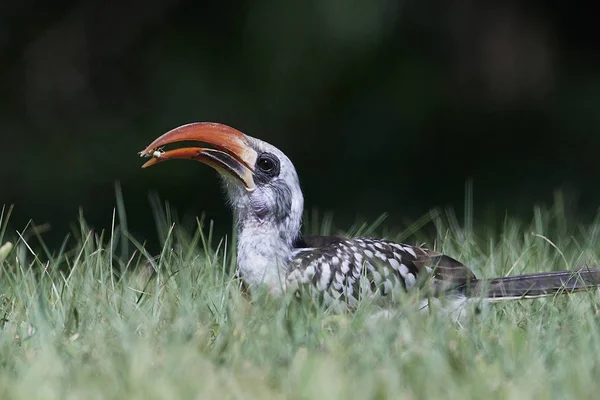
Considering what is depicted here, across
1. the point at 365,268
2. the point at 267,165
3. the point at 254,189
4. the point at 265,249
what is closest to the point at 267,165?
the point at 267,165

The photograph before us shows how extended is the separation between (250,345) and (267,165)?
130 centimetres

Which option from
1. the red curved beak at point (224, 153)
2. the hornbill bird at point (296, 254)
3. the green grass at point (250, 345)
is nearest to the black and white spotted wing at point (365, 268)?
the hornbill bird at point (296, 254)

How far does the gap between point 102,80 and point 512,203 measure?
4065 mm

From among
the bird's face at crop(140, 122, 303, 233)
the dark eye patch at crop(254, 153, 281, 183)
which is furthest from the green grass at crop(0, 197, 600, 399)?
the dark eye patch at crop(254, 153, 281, 183)

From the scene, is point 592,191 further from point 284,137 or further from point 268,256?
point 268,256

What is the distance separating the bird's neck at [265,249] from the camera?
4391 mm

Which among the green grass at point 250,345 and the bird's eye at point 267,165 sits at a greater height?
the bird's eye at point 267,165

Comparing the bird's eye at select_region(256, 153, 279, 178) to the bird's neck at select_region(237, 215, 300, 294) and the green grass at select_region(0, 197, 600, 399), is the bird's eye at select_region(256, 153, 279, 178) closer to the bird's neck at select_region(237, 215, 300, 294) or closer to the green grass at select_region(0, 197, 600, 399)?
the bird's neck at select_region(237, 215, 300, 294)

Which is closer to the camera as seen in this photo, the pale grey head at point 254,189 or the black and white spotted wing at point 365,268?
the black and white spotted wing at point 365,268

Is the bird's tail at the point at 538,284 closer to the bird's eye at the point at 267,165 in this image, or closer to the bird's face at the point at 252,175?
the bird's face at the point at 252,175

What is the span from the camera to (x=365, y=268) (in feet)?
14.2

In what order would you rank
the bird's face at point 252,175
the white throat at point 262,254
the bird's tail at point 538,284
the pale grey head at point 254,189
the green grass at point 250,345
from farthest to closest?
the bird's face at point 252,175 < the pale grey head at point 254,189 < the white throat at point 262,254 < the bird's tail at point 538,284 < the green grass at point 250,345

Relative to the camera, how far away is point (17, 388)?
3.12 meters

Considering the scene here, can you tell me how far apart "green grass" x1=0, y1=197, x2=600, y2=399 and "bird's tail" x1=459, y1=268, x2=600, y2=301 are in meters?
0.05
